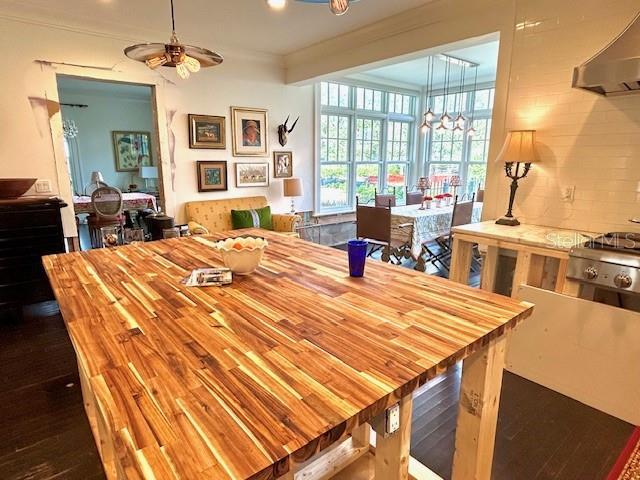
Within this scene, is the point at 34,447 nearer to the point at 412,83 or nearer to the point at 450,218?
the point at 450,218

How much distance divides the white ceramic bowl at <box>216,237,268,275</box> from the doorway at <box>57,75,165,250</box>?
5725 millimetres

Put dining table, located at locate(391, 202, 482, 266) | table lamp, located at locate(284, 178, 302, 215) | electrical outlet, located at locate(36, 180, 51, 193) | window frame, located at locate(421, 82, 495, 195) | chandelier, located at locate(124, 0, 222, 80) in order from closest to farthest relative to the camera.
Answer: chandelier, located at locate(124, 0, 222, 80), electrical outlet, located at locate(36, 180, 51, 193), dining table, located at locate(391, 202, 482, 266), table lamp, located at locate(284, 178, 302, 215), window frame, located at locate(421, 82, 495, 195)

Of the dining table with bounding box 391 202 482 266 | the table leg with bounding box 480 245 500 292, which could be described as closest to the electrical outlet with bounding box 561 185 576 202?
the table leg with bounding box 480 245 500 292

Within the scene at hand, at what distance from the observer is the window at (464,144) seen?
632 centimetres

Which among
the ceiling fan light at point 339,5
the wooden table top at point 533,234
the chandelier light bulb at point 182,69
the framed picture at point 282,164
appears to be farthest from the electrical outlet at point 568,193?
the framed picture at point 282,164

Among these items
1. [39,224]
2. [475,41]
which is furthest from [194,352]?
[475,41]

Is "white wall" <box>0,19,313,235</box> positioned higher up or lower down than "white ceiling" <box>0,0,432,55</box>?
lower down

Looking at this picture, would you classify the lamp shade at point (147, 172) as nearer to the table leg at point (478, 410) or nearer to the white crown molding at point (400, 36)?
the white crown molding at point (400, 36)

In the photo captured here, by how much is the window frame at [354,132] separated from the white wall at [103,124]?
3693 mm

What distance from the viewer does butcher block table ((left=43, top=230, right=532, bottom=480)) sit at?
25.3 inches

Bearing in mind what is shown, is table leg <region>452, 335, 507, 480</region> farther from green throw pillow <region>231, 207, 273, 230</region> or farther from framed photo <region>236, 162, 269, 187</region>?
framed photo <region>236, 162, 269, 187</region>

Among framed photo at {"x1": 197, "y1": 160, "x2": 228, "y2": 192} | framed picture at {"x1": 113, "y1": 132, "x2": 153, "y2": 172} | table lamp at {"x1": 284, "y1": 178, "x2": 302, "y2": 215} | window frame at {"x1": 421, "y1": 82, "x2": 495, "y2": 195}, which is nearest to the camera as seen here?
framed photo at {"x1": 197, "y1": 160, "x2": 228, "y2": 192}

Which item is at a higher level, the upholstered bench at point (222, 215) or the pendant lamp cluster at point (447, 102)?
the pendant lamp cluster at point (447, 102)

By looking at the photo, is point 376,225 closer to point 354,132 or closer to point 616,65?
point 616,65
